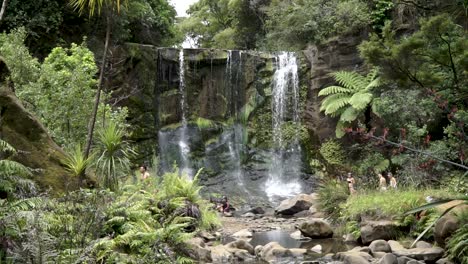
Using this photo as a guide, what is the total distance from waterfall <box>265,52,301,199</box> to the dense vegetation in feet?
2.48

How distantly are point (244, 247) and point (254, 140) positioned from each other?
447 inches

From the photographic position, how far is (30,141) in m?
6.77

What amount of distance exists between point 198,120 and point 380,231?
39.3 ft

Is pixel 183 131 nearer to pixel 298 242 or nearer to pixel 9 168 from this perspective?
pixel 298 242

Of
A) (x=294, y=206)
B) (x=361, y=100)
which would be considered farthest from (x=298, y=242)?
(x=361, y=100)

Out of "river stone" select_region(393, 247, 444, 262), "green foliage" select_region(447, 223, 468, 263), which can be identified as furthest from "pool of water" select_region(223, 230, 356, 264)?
"green foliage" select_region(447, 223, 468, 263)

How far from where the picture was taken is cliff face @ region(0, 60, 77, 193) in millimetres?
6520

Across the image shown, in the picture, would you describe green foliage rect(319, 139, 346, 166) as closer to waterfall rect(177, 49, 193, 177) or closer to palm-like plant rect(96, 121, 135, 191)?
waterfall rect(177, 49, 193, 177)

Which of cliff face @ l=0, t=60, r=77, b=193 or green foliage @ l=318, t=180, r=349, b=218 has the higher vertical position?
cliff face @ l=0, t=60, r=77, b=193

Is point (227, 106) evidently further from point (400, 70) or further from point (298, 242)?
point (400, 70)

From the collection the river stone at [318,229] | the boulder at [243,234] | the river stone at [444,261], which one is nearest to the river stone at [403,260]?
the river stone at [444,261]

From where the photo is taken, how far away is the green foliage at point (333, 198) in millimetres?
11643

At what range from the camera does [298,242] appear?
9.88 meters

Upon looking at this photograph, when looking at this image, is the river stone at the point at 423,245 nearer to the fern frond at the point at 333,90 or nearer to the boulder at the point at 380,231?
the boulder at the point at 380,231
